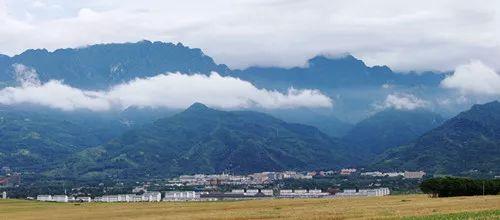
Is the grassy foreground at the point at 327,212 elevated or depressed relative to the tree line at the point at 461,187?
depressed

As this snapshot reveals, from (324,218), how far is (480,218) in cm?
1903

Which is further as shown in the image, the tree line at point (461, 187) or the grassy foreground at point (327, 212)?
the tree line at point (461, 187)

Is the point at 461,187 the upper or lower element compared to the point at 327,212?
upper

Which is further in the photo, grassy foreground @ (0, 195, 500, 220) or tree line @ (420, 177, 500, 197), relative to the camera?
tree line @ (420, 177, 500, 197)

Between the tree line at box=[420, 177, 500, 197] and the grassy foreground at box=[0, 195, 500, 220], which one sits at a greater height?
the tree line at box=[420, 177, 500, 197]

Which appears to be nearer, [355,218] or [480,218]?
[480,218]

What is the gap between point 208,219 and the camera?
105 meters

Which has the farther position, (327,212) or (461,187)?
(461,187)

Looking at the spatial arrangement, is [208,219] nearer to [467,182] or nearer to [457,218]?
[457,218]

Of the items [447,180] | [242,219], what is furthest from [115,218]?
[447,180]

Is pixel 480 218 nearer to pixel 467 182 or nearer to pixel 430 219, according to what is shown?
pixel 430 219

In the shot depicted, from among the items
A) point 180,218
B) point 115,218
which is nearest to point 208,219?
point 180,218

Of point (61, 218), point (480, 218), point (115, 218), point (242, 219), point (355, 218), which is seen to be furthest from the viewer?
point (61, 218)

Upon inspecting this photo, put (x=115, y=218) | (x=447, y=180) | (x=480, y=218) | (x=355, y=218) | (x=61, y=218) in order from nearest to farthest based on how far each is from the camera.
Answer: (x=480, y=218) → (x=355, y=218) → (x=115, y=218) → (x=61, y=218) → (x=447, y=180)
